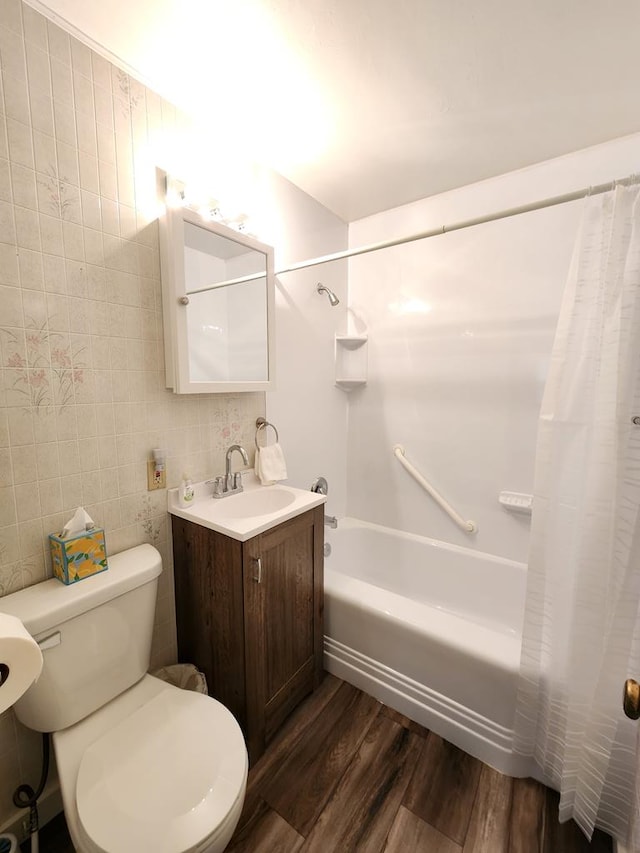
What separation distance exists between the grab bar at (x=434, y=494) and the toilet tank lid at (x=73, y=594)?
4.99 ft

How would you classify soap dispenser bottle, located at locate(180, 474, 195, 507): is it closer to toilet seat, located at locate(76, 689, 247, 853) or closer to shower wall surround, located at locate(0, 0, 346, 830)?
shower wall surround, located at locate(0, 0, 346, 830)

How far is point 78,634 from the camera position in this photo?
3.27ft

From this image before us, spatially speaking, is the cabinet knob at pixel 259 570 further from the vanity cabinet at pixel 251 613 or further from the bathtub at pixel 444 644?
the bathtub at pixel 444 644

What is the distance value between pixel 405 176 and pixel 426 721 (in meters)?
2.49

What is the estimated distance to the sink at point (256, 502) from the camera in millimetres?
1546

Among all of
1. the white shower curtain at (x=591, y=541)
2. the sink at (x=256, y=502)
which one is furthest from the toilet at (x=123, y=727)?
the white shower curtain at (x=591, y=541)

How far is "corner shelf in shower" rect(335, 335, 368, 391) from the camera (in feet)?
7.72

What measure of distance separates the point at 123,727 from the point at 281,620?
0.55 metres

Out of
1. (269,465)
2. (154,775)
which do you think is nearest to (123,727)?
(154,775)

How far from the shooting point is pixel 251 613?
4.05 ft

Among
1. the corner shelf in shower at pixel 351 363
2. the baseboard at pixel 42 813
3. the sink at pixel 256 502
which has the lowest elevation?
the baseboard at pixel 42 813

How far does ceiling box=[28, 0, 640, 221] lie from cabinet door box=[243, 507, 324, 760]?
1.57m

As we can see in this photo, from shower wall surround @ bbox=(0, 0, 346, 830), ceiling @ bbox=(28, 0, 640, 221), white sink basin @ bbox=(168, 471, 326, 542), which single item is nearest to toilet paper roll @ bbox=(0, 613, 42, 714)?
shower wall surround @ bbox=(0, 0, 346, 830)

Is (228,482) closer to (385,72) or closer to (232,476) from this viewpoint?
(232,476)
